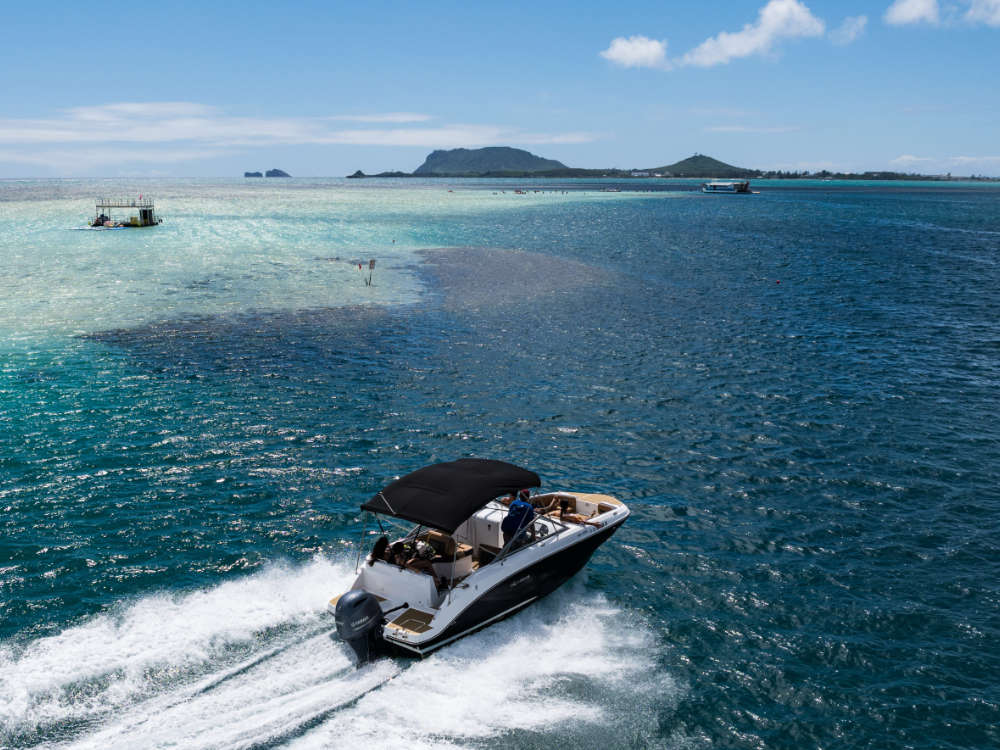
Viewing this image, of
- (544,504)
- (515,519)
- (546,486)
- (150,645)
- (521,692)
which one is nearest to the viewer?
(521,692)

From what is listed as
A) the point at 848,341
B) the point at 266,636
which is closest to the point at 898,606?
the point at 266,636

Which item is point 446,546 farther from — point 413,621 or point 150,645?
point 150,645

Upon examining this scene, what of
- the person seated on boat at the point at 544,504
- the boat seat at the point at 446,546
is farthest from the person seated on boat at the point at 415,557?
the person seated on boat at the point at 544,504

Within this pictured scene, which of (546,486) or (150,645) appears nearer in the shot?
(150,645)

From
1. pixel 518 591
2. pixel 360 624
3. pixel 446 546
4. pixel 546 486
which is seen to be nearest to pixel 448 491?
pixel 446 546

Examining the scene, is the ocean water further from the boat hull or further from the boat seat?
the boat seat

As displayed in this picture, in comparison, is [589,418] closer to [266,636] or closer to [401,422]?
[401,422]

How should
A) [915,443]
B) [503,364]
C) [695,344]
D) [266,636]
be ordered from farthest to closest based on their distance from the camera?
[695,344] < [503,364] < [915,443] < [266,636]
